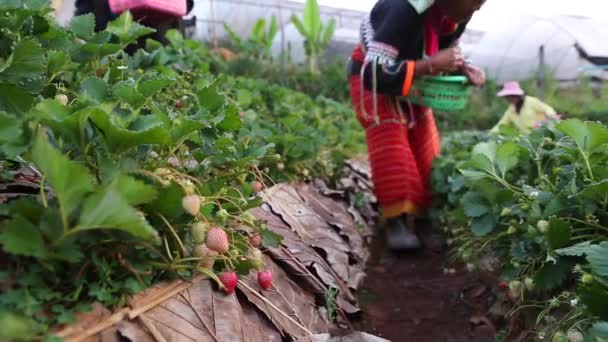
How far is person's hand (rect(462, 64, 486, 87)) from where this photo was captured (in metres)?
2.80

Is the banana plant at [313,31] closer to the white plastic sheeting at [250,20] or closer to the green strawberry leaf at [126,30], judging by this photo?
the white plastic sheeting at [250,20]

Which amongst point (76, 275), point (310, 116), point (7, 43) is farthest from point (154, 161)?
point (310, 116)

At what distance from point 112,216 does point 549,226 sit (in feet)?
3.40

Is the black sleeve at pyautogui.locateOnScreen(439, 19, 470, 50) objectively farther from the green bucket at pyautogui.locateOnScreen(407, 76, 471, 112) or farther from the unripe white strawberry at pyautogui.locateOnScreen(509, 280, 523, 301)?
the unripe white strawberry at pyautogui.locateOnScreen(509, 280, 523, 301)

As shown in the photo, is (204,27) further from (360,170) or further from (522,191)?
(522,191)

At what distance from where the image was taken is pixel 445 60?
2.67 meters

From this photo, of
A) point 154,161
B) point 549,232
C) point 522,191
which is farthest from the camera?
point 522,191

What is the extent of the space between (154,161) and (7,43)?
0.57m

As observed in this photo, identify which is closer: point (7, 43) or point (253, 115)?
point (7, 43)

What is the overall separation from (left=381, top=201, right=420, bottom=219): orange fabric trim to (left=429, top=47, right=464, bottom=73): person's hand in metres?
0.68

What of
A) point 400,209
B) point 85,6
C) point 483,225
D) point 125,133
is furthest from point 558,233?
point 85,6

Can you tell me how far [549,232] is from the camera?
4.59 ft

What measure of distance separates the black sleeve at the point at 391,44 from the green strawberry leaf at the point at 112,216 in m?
1.90

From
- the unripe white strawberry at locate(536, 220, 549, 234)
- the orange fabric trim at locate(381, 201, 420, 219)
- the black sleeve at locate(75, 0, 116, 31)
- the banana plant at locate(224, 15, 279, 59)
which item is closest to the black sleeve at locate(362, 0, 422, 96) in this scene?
the orange fabric trim at locate(381, 201, 420, 219)
